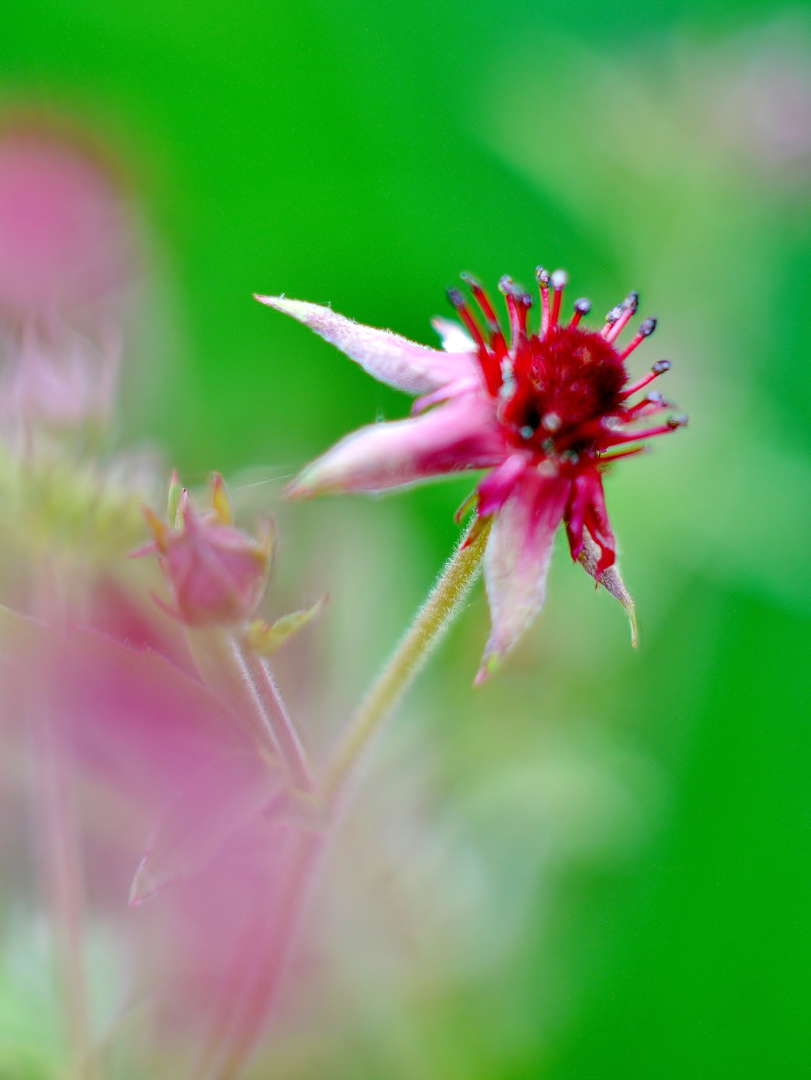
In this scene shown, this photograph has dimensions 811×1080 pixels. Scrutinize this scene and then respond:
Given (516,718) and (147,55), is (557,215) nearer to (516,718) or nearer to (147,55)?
(147,55)

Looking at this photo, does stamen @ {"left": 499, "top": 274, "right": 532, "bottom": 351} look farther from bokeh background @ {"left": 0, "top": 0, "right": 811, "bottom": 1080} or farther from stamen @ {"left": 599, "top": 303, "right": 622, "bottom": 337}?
bokeh background @ {"left": 0, "top": 0, "right": 811, "bottom": 1080}

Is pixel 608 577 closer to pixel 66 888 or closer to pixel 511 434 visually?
pixel 511 434

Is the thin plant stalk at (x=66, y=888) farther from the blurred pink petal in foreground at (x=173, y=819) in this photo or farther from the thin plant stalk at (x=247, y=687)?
the thin plant stalk at (x=247, y=687)

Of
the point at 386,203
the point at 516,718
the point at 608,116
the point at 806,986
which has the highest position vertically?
the point at 608,116

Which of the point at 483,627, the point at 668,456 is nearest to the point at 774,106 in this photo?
the point at 668,456

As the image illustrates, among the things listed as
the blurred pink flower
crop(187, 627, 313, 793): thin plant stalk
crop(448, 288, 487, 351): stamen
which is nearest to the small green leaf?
crop(187, 627, 313, 793): thin plant stalk

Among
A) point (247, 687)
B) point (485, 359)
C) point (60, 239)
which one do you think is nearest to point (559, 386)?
point (485, 359)
